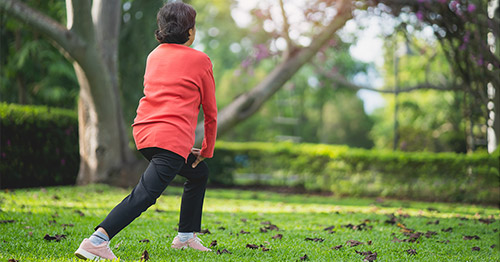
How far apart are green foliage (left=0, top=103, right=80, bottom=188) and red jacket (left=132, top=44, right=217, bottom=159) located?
248 inches

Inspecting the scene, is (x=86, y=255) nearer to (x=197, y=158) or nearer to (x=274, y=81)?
(x=197, y=158)

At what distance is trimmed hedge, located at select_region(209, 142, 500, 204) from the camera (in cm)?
861

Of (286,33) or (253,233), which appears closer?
(253,233)

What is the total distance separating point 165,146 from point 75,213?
297 centimetres

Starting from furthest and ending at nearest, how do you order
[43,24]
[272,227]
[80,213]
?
[43,24] < [80,213] < [272,227]

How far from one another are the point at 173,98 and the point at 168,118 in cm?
14

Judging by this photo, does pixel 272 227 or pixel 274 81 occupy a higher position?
pixel 274 81

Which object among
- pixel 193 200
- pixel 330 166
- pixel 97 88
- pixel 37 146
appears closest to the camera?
pixel 193 200

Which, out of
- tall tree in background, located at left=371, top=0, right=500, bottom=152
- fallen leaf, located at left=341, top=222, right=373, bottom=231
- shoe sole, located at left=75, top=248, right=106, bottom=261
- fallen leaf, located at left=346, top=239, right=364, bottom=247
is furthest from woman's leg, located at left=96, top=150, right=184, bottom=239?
tall tree in background, located at left=371, top=0, right=500, bottom=152

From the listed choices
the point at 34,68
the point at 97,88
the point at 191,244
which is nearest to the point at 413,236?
the point at 191,244

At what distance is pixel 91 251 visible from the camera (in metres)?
2.72

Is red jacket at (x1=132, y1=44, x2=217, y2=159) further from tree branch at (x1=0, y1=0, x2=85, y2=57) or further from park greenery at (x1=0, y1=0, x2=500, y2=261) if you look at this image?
tree branch at (x1=0, y1=0, x2=85, y2=57)

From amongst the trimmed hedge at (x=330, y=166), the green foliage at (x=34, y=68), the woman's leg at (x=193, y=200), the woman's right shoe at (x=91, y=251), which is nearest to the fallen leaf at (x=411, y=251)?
the woman's leg at (x=193, y=200)

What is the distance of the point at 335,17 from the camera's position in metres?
9.57
